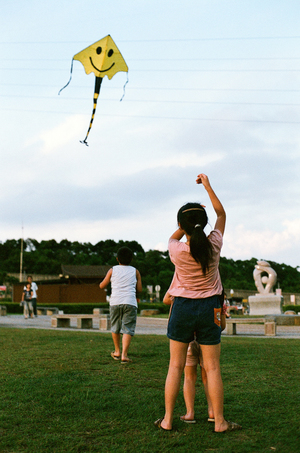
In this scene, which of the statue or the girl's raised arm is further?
the statue

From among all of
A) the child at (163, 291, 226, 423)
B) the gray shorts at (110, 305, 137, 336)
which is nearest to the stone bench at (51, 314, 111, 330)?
the gray shorts at (110, 305, 137, 336)

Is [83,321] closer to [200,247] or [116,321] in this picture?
[116,321]

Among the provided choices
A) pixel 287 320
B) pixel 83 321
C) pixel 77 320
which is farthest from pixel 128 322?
pixel 287 320

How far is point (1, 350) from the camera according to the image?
307 inches

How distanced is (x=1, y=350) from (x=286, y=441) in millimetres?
5686

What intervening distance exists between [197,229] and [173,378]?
1103 mm

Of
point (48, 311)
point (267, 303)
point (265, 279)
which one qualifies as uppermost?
point (265, 279)

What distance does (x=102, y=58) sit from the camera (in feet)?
27.0

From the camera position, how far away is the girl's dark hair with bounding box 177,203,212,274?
339 cm

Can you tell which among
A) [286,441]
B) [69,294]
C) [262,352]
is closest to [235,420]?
[286,441]

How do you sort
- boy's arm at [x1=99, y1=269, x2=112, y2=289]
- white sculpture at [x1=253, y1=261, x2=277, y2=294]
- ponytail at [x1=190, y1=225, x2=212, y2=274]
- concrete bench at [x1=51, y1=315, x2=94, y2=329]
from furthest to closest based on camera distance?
1. white sculpture at [x1=253, y1=261, x2=277, y2=294]
2. concrete bench at [x1=51, y1=315, x2=94, y2=329]
3. boy's arm at [x1=99, y1=269, x2=112, y2=289]
4. ponytail at [x1=190, y1=225, x2=212, y2=274]

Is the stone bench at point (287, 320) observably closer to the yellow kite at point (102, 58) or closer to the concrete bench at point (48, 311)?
the yellow kite at point (102, 58)

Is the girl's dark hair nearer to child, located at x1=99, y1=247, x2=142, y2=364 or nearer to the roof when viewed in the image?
child, located at x1=99, y1=247, x2=142, y2=364

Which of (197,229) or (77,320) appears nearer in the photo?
(197,229)
